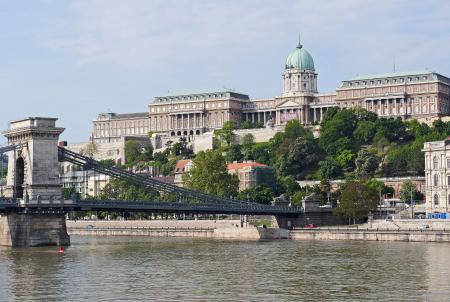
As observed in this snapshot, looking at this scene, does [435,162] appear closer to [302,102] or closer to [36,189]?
[36,189]

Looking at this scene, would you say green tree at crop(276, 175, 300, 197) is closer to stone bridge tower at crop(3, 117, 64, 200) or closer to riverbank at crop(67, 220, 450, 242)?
riverbank at crop(67, 220, 450, 242)

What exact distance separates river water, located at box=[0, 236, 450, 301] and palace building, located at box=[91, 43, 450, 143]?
93.7m

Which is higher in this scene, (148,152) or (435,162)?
(148,152)

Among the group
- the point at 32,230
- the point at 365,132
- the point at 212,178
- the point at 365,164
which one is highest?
the point at 365,132

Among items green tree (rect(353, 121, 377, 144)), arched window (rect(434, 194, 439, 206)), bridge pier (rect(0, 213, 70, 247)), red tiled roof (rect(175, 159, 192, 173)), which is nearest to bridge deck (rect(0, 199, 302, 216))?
bridge pier (rect(0, 213, 70, 247))

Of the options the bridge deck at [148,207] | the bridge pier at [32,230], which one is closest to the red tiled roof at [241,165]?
the bridge deck at [148,207]

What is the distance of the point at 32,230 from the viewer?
72.2 m

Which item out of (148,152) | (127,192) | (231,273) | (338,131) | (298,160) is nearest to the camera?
(231,273)

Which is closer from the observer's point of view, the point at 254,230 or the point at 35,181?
the point at 35,181

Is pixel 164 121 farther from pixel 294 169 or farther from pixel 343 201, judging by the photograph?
pixel 343 201

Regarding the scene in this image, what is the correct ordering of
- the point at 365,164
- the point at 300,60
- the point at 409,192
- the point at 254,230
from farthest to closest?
the point at 300,60 < the point at 365,164 < the point at 409,192 < the point at 254,230

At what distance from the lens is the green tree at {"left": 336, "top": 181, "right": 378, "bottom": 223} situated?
94875 millimetres

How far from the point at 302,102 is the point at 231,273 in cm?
12861

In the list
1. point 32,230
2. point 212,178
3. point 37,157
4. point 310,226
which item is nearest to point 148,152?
point 212,178
